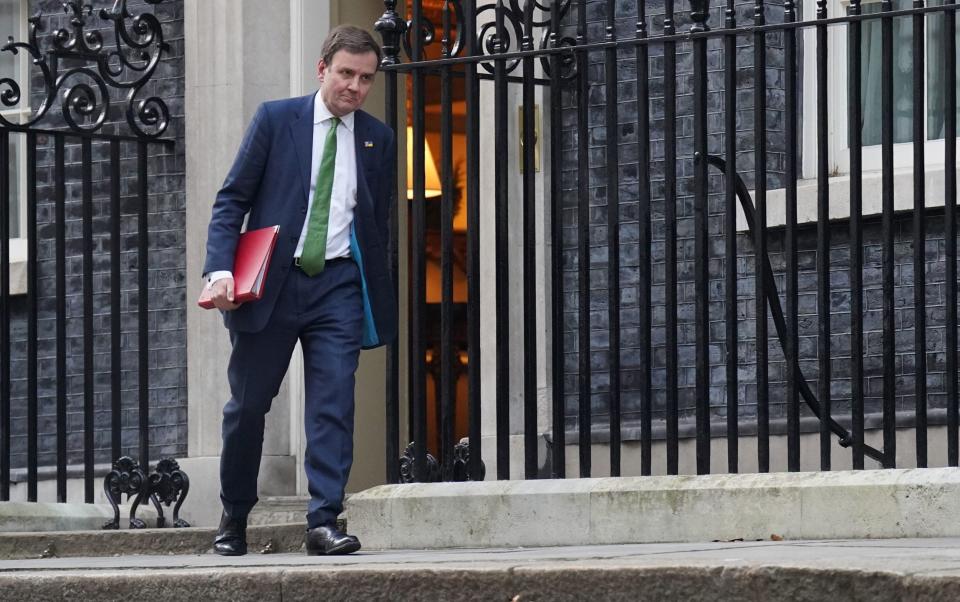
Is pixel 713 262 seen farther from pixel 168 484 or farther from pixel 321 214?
pixel 168 484

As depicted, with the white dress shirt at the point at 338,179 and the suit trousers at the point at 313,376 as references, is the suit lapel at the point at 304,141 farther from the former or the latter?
the suit trousers at the point at 313,376

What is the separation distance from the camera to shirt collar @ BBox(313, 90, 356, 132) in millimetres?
7082

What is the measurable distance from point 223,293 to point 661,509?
151 centimetres

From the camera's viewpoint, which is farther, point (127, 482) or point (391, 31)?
point (127, 482)

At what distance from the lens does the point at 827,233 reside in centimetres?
692

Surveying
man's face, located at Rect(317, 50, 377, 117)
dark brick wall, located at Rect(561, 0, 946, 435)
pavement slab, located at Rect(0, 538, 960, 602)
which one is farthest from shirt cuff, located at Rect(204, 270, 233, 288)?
dark brick wall, located at Rect(561, 0, 946, 435)

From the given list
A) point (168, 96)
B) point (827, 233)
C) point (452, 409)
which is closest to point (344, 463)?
point (452, 409)

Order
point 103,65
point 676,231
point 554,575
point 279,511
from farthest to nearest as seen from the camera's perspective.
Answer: point 103,65
point 279,511
point 676,231
point 554,575

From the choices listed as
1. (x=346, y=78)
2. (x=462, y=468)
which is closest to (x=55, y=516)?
(x=462, y=468)

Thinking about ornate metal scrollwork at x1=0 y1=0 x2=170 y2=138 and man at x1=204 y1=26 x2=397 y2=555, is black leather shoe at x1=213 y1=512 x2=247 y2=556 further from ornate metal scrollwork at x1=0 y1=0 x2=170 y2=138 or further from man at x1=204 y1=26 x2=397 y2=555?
ornate metal scrollwork at x1=0 y1=0 x2=170 y2=138

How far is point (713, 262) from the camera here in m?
8.80

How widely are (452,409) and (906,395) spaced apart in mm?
1689

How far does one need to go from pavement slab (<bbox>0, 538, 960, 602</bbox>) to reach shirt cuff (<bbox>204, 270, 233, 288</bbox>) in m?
0.85

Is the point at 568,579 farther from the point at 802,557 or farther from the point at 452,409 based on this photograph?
the point at 452,409
